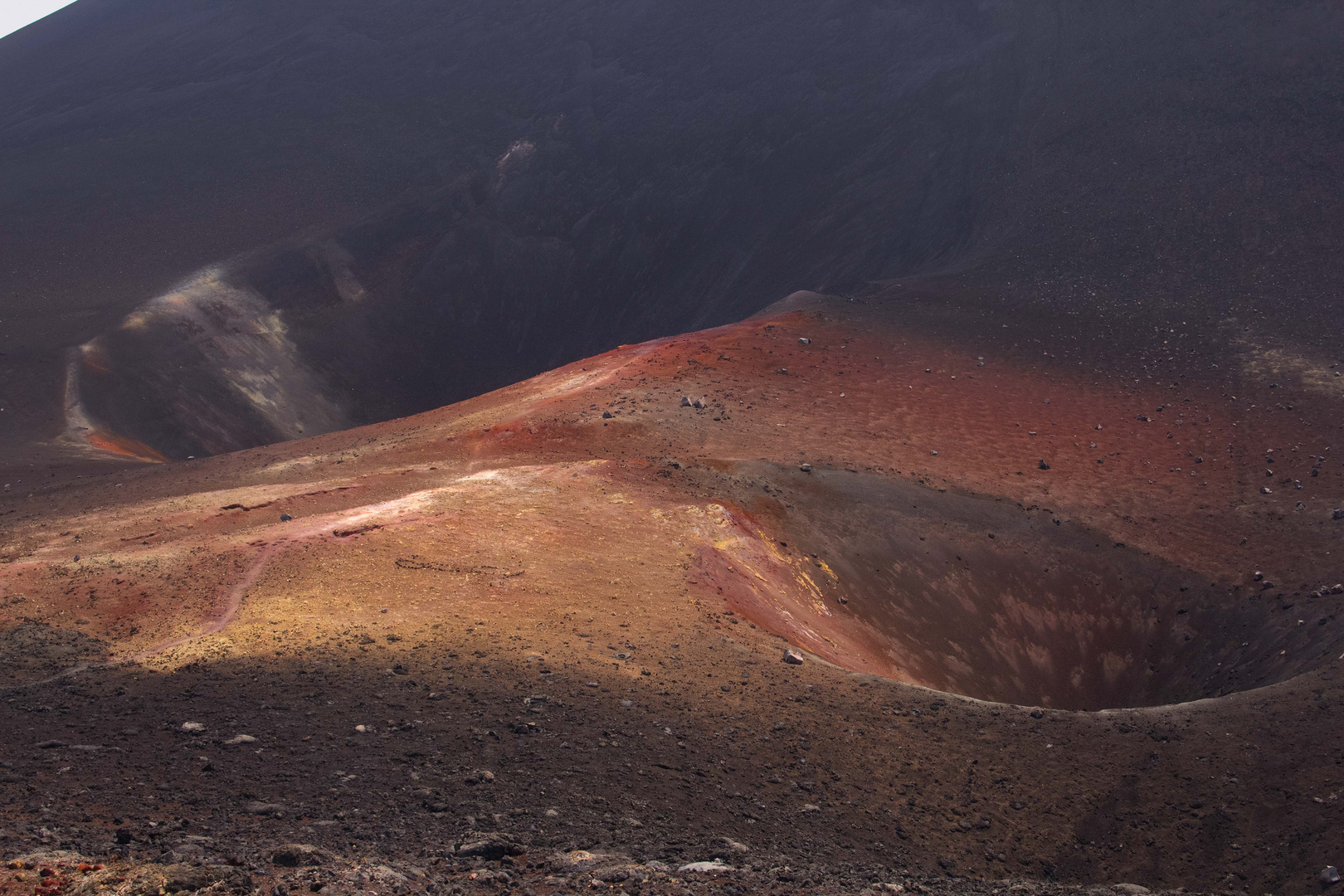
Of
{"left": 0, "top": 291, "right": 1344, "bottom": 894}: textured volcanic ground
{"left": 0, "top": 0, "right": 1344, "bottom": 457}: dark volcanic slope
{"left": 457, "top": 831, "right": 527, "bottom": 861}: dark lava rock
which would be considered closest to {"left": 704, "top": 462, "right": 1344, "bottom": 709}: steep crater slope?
{"left": 0, "top": 291, "right": 1344, "bottom": 894}: textured volcanic ground

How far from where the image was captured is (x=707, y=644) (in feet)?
32.1

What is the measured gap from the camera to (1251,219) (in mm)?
25109

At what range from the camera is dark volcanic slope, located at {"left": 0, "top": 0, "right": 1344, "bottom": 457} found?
26.2m

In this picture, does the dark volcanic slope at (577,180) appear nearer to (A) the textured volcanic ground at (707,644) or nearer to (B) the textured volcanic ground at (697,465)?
(B) the textured volcanic ground at (697,465)

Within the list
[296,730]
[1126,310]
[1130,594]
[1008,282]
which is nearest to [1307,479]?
[1130,594]

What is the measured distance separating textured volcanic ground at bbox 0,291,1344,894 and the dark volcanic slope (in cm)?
895

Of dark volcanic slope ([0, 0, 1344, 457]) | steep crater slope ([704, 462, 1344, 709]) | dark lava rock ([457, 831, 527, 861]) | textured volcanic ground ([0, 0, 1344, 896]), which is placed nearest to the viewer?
dark lava rock ([457, 831, 527, 861])

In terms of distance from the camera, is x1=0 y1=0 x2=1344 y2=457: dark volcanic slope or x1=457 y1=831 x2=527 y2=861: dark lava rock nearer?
x1=457 y1=831 x2=527 y2=861: dark lava rock

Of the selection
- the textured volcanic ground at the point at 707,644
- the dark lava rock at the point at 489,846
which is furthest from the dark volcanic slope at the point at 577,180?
the dark lava rock at the point at 489,846

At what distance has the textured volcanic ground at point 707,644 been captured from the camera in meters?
6.53

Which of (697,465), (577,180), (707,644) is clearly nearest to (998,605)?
(697,465)

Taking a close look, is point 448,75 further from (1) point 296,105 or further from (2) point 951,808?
(2) point 951,808

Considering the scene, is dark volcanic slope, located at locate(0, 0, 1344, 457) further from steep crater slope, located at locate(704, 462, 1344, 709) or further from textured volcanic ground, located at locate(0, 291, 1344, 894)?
steep crater slope, located at locate(704, 462, 1344, 709)

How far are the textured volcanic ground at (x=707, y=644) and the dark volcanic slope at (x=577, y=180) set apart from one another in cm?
895
